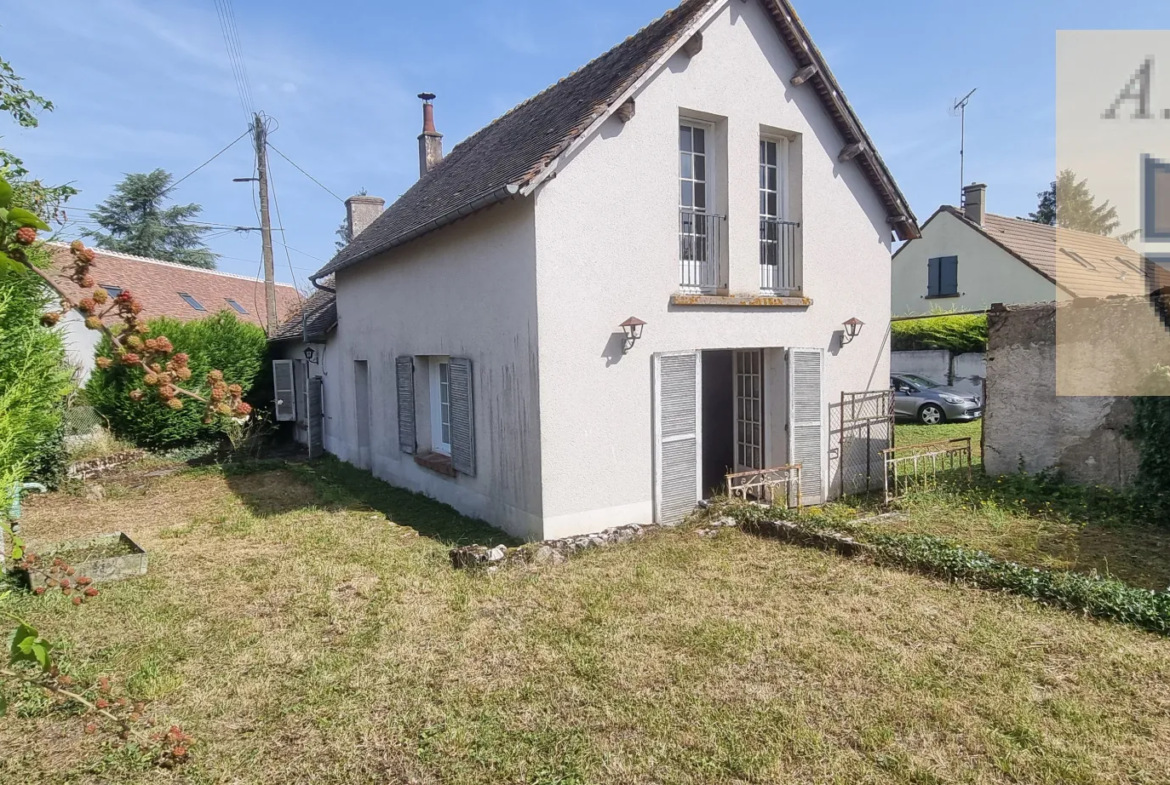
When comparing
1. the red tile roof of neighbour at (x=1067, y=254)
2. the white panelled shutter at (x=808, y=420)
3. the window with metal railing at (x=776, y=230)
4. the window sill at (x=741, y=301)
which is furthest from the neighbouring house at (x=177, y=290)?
the red tile roof of neighbour at (x=1067, y=254)

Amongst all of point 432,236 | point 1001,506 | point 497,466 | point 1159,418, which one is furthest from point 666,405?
point 1159,418

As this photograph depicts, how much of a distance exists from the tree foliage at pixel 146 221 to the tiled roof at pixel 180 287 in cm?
1106

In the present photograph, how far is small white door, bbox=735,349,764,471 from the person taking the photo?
32.7 feet

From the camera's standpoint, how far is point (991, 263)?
24.8 metres

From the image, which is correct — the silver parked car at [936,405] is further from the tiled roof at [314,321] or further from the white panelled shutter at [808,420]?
the tiled roof at [314,321]

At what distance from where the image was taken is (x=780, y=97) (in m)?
9.31

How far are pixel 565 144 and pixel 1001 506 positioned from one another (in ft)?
26.0

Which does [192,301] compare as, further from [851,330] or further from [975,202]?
[975,202]

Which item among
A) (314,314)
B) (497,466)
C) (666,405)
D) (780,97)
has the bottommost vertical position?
(497,466)

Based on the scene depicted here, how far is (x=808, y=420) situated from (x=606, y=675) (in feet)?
20.3

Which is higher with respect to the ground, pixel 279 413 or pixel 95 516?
pixel 279 413

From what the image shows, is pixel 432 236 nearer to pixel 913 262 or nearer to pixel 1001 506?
pixel 1001 506

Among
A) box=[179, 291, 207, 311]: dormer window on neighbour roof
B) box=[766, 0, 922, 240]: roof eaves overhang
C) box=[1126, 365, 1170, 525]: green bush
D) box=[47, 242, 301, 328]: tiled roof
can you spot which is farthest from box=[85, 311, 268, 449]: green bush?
box=[1126, 365, 1170, 525]: green bush

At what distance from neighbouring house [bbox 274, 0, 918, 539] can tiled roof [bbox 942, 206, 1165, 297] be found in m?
14.4
